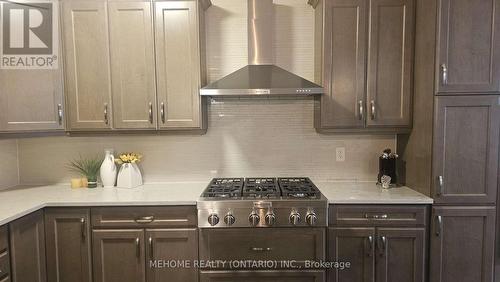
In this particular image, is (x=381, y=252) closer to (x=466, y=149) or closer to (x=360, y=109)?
(x=466, y=149)

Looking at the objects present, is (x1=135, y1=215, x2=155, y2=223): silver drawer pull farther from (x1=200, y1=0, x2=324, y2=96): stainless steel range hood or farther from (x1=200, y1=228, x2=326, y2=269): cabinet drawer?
(x1=200, y1=0, x2=324, y2=96): stainless steel range hood

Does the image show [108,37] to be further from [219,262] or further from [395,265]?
[395,265]

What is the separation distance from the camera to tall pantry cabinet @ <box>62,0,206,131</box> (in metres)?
2.16

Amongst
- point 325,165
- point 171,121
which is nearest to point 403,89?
point 325,165

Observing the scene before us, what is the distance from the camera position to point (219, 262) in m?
1.95

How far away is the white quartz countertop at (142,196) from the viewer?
195 cm

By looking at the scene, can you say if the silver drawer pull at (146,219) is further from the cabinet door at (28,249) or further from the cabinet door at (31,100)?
the cabinet door at (31,100)

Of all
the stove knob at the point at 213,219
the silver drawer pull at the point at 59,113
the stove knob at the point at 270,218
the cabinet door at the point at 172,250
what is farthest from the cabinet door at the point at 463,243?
the silver drawer pull at the point at 59,113

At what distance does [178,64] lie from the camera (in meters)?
2.19

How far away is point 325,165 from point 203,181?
1076 mm

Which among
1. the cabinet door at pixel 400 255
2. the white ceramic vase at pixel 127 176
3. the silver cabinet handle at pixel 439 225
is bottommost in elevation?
the cabinet door at pixel 400 255

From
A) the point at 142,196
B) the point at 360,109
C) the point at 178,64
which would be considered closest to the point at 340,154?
the point at 360,109

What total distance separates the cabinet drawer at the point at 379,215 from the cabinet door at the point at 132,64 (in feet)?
4.86

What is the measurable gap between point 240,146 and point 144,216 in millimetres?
981
